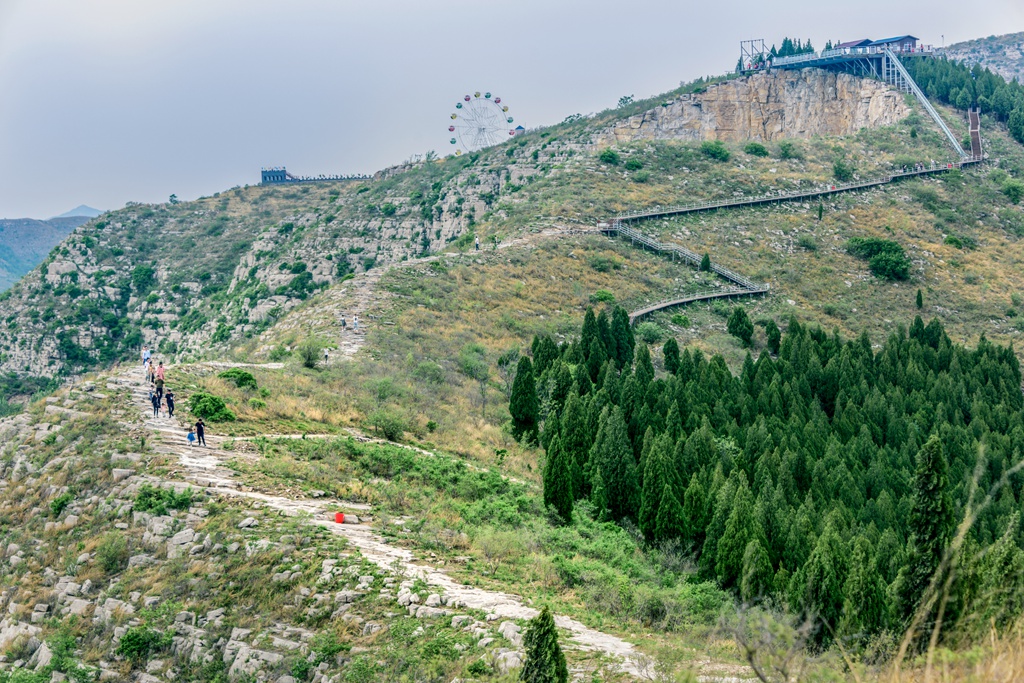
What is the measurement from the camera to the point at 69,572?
17.6 m

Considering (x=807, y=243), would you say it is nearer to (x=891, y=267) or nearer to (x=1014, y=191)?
(x=891, y=267)

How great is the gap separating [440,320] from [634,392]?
48.4 feet

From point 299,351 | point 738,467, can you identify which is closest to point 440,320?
point 299,351

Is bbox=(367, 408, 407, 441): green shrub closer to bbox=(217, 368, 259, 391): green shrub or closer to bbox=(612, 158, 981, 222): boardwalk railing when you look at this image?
bbox=(217, 368, 259, 391): green shrub

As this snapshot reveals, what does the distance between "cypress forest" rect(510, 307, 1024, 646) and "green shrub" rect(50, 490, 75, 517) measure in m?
10.5

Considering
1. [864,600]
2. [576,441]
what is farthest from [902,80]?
[864,600]

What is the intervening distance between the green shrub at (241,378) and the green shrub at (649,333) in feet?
70.1

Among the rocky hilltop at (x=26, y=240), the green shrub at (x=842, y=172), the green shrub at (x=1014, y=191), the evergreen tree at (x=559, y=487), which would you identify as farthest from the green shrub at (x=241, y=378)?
the rocky hilltop at (x=26, y=240)

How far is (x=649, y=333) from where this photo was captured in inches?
1761

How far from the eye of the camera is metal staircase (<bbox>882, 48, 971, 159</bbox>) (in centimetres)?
7769

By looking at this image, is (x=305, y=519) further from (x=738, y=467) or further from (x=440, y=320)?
(x=440, y=320)

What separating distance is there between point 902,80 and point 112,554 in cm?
8314

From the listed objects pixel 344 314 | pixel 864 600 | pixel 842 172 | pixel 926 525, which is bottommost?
pixel 864 600

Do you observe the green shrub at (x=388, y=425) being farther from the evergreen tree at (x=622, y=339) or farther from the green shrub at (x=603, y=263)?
the green shrub at (x=603, y=263)
